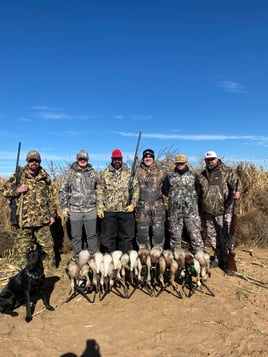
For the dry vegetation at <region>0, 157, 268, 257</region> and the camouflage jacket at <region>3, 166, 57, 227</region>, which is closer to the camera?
the camouflage jacket at <region>3, 166, 57, 227</region>

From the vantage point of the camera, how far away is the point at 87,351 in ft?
13.4

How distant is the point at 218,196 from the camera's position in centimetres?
666

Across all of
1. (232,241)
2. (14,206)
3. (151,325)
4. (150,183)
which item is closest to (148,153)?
(150,183)

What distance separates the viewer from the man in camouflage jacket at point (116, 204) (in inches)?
260

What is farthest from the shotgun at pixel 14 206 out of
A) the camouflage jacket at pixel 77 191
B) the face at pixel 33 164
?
the camouflage jacket at pixel 77 191

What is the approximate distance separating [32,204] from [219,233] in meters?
4.04

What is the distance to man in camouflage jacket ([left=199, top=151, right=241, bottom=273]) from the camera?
6.67m

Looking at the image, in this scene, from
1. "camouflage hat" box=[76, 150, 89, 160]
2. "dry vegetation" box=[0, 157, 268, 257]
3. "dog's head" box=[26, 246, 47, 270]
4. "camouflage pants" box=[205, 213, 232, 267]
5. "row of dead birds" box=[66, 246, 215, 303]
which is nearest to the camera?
"dog's head" box=[26, 246, 47, 270]

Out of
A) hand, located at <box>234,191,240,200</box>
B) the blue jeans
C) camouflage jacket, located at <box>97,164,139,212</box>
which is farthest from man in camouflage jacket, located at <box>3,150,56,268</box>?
hand, located at <box>234,191,240,200</box>

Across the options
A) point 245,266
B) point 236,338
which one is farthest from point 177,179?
point 236,338

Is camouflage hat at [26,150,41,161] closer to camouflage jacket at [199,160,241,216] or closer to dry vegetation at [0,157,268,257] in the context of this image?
dry vegetation at [0,157,268,257]

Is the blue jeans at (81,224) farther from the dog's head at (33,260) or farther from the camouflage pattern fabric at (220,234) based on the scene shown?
the camouflage pattern fabric at (220,234)

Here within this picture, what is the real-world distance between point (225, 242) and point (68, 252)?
3.98 m

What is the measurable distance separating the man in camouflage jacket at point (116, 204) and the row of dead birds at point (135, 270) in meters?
0.98
